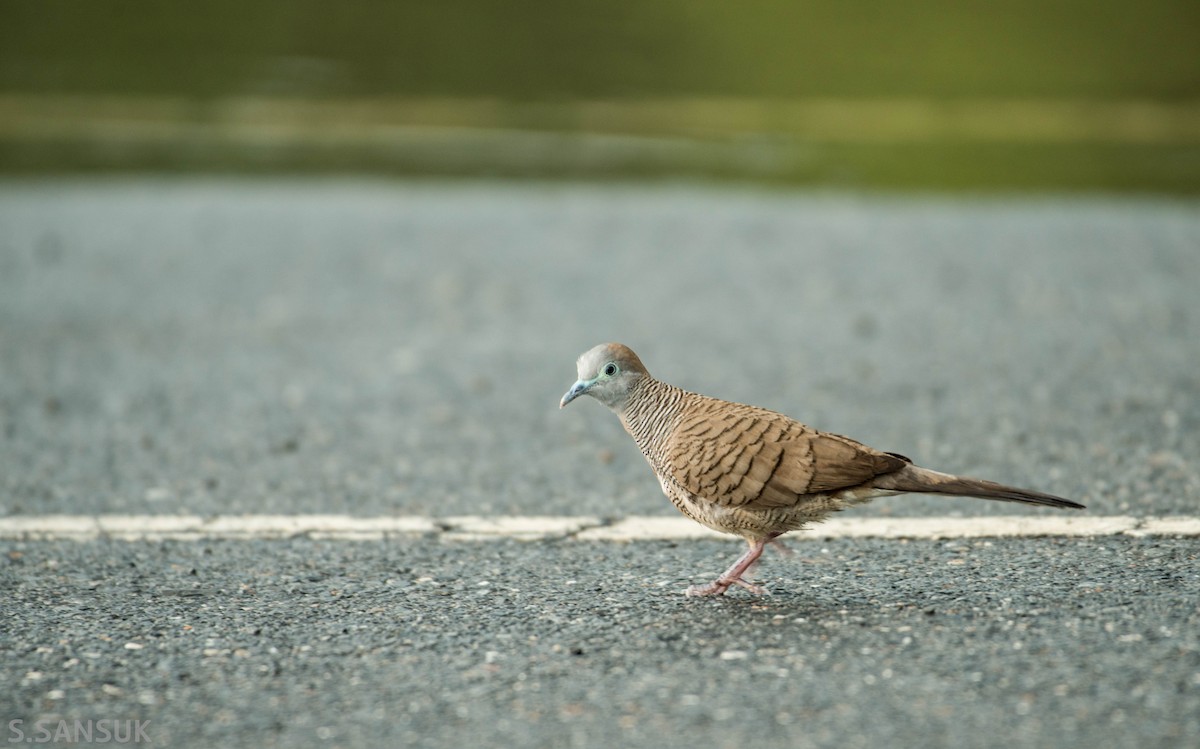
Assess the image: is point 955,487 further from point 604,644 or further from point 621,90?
point 621,90

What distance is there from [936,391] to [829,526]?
6.55 feet

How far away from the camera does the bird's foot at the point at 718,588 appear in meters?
3.99

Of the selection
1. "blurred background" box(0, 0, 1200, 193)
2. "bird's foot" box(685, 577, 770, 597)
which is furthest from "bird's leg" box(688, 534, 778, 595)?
"blurred background" box(0, 0, 1200, 193)

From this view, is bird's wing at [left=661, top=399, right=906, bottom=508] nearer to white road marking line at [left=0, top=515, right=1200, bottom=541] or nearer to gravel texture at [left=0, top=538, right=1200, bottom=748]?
gravel texture at [left=0, top=538, right=1200, bottom=748]

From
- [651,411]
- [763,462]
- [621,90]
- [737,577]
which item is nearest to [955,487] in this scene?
[763,462]

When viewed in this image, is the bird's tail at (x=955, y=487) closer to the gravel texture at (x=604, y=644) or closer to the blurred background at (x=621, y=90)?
the gravel texture at (x=604, y=644)

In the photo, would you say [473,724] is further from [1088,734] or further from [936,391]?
[936,391]

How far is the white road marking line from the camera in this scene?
4.53 m

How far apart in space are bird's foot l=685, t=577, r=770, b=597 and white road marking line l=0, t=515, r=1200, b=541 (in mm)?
631

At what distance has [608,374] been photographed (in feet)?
13.7

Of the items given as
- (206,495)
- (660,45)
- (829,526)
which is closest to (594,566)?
(829,526)

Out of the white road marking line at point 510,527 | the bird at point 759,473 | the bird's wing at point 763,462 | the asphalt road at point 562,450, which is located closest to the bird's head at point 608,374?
the bird at point 759,473

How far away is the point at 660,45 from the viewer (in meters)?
25.7

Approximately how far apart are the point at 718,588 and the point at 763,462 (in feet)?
1.35
